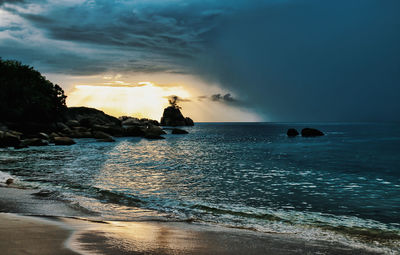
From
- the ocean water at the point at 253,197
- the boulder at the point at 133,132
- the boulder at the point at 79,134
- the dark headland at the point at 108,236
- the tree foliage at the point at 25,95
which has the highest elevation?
the tree foliage at the point at 25,95

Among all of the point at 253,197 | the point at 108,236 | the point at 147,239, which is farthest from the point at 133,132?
the point at 147,239

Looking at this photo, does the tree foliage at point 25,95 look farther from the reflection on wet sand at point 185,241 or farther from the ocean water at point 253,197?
the reflection on wet sand at point 185,241

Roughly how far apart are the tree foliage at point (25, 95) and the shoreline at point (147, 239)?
5201 cm

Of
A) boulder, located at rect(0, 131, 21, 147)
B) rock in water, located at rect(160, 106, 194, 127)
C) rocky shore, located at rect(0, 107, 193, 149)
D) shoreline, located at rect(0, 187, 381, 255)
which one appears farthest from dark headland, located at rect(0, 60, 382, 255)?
rock in water, located at rect(160, 106, 194, 127)

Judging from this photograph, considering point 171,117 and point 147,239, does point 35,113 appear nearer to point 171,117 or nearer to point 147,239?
point 147,239

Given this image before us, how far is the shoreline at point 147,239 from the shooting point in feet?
15.7

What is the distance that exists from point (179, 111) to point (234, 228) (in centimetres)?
17781

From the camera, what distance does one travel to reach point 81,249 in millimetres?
4512

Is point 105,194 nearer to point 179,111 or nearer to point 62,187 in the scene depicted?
point 62,187

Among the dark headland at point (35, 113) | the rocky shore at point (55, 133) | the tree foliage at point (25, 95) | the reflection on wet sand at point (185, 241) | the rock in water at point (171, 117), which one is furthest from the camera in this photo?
the rock in water at point (171, 117)

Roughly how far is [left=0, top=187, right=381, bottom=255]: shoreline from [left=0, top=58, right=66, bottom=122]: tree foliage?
52011mm

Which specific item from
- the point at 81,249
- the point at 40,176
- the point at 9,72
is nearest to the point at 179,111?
the point at 9,72

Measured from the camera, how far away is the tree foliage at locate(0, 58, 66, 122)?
52.0m

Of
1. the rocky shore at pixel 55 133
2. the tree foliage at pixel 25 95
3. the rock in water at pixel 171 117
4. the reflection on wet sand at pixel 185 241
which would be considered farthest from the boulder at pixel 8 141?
the rock in water at pixel 171 117
